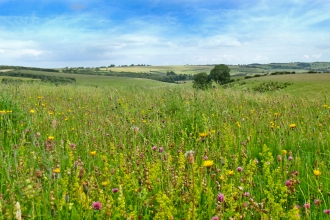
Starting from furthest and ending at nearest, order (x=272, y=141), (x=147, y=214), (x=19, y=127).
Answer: (x=19, y=127) < (x=272, y=141) < (x=147, y=214)

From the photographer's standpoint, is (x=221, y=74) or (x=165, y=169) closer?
(x=165, y=169)

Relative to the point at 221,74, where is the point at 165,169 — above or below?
below

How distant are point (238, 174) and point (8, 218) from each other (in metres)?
1.79

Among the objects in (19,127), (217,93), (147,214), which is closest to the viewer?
(147,214)

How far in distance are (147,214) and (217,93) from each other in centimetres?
617

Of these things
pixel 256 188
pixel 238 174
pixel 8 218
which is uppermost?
pixel 8 218

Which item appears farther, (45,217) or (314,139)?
(314,139)

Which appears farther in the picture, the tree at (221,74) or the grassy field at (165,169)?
the tree at (221,74)

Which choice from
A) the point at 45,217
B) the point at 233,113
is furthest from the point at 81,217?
the point at 233,113

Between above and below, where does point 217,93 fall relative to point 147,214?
above

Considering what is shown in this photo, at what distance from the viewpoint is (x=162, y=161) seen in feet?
8.50

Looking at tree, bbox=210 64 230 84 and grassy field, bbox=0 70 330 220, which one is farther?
tree, bbox=210 64 230 84

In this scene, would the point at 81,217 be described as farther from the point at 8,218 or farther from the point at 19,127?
the point at 19,127

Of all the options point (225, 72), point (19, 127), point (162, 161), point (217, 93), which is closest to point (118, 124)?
point (19, 127)
